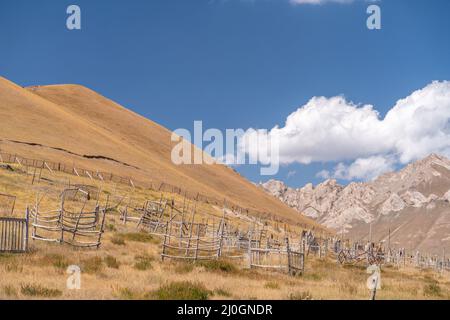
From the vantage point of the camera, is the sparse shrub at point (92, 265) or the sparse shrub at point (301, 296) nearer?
the sparse shrub at point (301, 296)

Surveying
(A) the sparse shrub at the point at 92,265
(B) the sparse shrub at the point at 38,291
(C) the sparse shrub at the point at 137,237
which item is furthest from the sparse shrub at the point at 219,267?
(C) the sparse shrub at the point at 137,237

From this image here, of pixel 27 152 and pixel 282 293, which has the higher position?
pixel 27 152

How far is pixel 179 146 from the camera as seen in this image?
129m

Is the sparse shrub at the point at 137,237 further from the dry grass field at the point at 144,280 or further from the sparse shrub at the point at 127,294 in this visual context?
the sparse shrub at the point at 127,294

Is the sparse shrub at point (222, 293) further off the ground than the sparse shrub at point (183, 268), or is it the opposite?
the sparse shrub at point (183, 268)

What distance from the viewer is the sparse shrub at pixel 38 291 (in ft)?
35.2

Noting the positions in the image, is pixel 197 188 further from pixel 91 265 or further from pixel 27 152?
pixel 91 265

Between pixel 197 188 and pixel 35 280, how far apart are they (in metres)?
74.9

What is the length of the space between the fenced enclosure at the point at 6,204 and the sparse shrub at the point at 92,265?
994 cm

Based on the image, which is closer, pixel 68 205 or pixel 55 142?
pixel 68 205

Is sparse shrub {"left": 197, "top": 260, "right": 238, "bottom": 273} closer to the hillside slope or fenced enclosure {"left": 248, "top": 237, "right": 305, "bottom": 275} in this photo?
fenced enclosure {"left": 248, "top": 237, "right": 305, "bottom": 275}

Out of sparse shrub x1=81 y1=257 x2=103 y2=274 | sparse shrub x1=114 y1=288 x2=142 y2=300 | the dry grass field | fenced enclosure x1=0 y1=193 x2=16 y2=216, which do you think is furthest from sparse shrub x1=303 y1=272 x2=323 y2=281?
fenced enclosure x1=0 y1=193 x2=16 y2=216

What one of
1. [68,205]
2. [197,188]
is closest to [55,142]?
[197,188]
